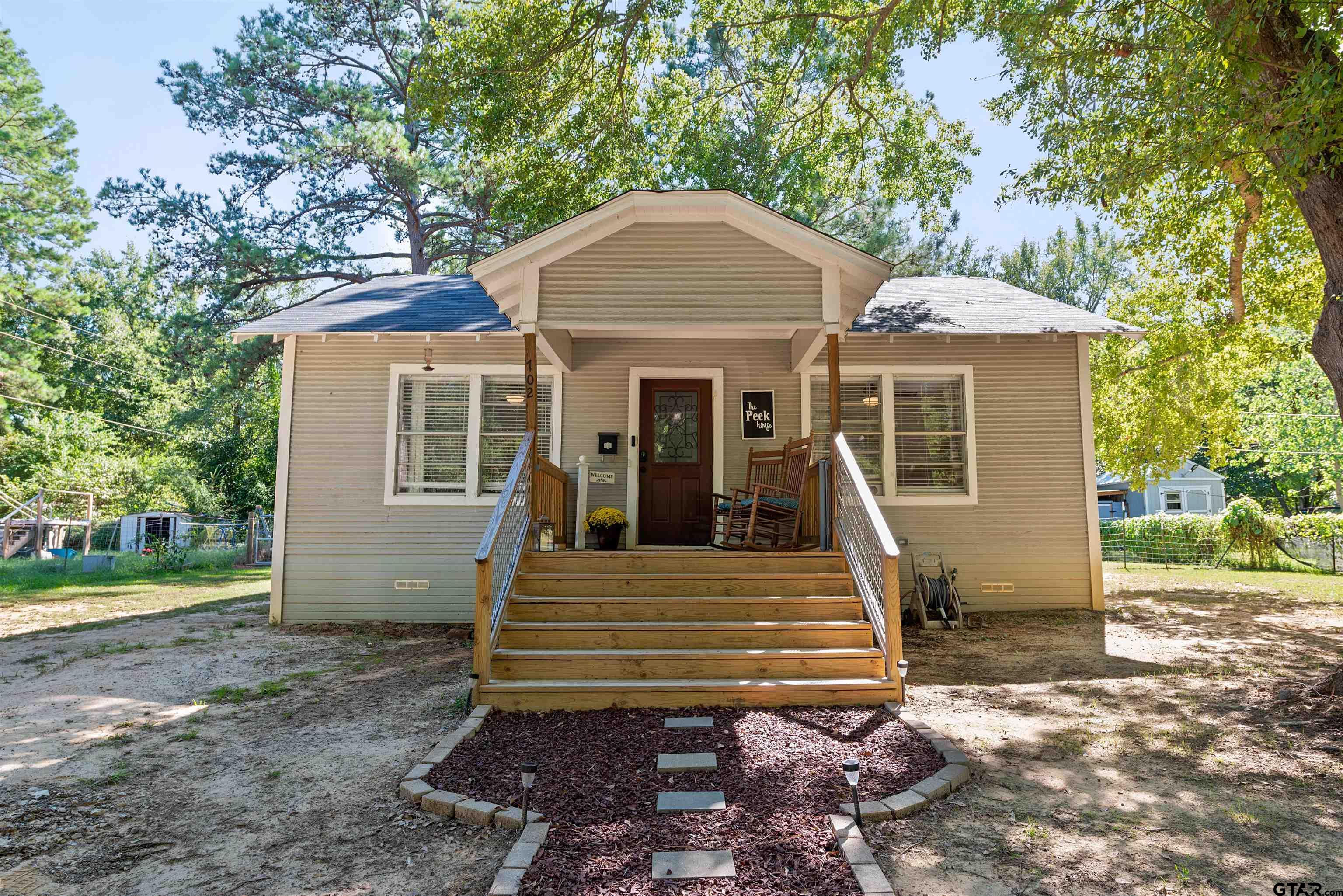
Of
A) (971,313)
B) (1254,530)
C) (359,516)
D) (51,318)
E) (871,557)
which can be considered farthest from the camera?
(51,318)

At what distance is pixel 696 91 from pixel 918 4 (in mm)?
4443

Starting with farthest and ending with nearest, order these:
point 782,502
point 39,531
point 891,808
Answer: point 39,531 → point 782,502 → point 891,808

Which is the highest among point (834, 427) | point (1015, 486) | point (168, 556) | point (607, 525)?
point (834, 427)

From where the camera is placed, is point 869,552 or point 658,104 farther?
point 658,104

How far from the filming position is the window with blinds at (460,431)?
7.69m

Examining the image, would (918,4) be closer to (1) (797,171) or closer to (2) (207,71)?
(1) (797,171)

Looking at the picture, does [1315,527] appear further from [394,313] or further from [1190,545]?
[394,313]

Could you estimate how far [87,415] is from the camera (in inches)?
848

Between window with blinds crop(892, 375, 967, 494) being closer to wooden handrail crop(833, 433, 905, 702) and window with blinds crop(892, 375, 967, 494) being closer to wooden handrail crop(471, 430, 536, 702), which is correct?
wooden handrail crop(833, 433, 905, 702)

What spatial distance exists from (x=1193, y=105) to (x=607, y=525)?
5.46 m

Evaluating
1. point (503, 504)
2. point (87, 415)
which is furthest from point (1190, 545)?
point (87, 415)

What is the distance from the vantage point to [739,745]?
3.64 meters

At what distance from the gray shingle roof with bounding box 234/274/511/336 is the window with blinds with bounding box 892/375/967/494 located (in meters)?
4.37

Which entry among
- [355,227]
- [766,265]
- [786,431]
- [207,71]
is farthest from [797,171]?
[207,71]
